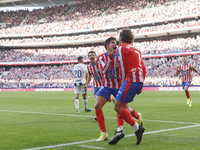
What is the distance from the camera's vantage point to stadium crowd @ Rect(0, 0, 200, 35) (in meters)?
49.8

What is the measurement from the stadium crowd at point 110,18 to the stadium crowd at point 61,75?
846cm

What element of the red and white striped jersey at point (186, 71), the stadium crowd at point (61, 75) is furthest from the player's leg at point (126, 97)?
the stadium crowd at point (61, 75)

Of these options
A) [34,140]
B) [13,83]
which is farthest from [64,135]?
[13,83]

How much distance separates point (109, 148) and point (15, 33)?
6975cm

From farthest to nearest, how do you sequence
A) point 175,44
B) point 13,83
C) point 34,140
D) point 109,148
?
point 13,83
point 175,44
point 34,140
point 109,148

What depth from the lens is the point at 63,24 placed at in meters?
68.1

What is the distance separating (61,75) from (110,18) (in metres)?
16.4

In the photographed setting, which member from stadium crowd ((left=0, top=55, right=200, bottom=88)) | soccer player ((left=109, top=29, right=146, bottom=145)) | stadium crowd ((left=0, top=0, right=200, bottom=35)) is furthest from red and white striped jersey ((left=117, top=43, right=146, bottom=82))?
stadium crowd ((left=0, top=0, right=200, bottom=35))

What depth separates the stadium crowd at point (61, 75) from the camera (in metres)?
42.5

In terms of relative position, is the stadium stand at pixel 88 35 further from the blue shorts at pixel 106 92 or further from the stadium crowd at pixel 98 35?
the blue shorts at pixel 106 92

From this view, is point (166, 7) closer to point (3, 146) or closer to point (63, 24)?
point (63, 24)

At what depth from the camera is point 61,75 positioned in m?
58.3

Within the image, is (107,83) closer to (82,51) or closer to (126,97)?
(126,97)

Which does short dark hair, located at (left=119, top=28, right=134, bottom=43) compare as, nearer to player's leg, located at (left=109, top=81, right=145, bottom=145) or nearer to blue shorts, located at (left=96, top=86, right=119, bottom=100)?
player's leg, located at (left=109, top=81, right=145, bottom=145)
